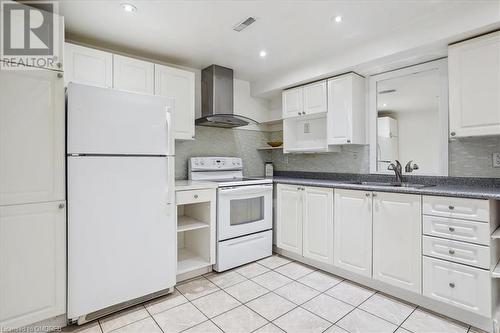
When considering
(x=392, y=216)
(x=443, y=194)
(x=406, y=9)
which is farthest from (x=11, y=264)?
(x=406, y=9)

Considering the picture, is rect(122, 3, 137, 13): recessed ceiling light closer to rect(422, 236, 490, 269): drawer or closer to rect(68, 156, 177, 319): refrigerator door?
rect(68, 156, 177, 319): refrigerator door

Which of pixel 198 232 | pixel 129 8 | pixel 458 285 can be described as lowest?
pixel 458 285

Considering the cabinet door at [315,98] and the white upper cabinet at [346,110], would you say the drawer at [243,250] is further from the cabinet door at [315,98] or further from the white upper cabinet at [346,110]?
the cabinet door at [315,98]

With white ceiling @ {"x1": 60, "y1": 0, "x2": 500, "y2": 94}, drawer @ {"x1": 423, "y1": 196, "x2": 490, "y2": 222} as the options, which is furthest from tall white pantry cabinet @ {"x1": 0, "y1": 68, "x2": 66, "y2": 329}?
drawer @ {"x1": 423, "y1": 196, "x2": 490, "y2": 222}

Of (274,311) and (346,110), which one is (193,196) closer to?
(274,311)

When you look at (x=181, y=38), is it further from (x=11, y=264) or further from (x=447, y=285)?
(x=447, y=285)

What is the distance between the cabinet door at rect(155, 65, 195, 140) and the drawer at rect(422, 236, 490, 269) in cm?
249

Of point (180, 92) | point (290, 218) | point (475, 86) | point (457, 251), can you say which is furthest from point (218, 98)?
point (457, 251)

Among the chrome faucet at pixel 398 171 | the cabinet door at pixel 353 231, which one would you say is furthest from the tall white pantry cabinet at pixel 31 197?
the chrome faucet at pixel 398 171

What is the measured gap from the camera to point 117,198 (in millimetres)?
2000

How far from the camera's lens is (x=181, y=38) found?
8.32 feet

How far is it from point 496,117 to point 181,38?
2733 mm

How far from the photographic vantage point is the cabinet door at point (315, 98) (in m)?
3.07

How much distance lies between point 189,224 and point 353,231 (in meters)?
1.65
